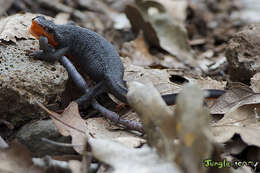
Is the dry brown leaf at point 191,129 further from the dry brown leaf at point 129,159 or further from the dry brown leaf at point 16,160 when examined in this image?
the dry brown leaf at point 16,160

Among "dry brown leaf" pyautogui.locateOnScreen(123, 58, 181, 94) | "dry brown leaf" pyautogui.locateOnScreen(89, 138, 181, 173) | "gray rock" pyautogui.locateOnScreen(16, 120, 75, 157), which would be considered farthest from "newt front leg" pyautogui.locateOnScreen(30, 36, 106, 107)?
"dry brown leaf" pyautogui.locateOnScreen(89, 138, 181, 173)

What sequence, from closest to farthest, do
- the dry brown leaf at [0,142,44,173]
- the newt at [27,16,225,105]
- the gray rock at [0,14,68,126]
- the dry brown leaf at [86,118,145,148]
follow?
the dry brown leaf at [0,142,44,173] < the dry brown leaf at [86,118,145,148] < the gray rock at [0,14,68,126] < the newt at [27,16,225,105]

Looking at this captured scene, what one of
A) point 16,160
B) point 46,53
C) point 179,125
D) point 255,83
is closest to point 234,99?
point 255,83

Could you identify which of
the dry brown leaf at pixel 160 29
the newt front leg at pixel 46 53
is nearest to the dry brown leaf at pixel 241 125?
the newt front leg at pixel 46 53

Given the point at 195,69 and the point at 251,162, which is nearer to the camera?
the point at 251,162

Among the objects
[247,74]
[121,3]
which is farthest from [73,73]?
[121,3]

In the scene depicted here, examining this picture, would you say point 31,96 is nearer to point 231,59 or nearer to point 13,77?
point 13,77

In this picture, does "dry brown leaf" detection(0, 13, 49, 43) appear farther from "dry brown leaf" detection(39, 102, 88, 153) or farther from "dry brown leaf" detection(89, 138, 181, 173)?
"dry brown leaf" detection(89, 138, 181, 173)
